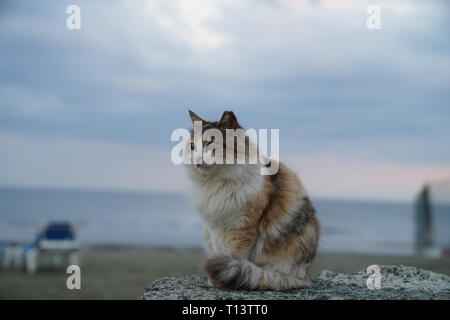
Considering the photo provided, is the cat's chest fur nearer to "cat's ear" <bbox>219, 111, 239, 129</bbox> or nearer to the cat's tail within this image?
the cat's tail

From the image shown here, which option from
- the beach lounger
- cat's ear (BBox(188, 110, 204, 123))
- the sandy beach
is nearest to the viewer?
cat's ear (BBox(188, 110, 204, 123))

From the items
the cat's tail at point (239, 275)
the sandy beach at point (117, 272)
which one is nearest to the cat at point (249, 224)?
the cat's tail at point (239, 275)

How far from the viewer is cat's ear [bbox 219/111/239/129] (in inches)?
153

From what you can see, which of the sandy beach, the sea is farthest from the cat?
the sea

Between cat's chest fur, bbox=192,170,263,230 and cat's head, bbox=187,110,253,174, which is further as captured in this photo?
cat's chest fur, bbox=192,170,263,230

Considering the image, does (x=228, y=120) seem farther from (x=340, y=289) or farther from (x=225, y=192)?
(x=340, y=289)

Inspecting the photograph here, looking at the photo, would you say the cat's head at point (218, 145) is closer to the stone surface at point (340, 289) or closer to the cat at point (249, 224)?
the cat at point (249, 224)

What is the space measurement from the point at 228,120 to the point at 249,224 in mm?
872

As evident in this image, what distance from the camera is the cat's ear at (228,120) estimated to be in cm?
388

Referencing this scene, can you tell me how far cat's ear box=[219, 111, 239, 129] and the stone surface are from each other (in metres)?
1.36

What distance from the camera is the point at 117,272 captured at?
13.4 meters

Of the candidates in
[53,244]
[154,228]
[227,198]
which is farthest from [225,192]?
[154,228]

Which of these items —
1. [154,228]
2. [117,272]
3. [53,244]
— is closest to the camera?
[53,244]
